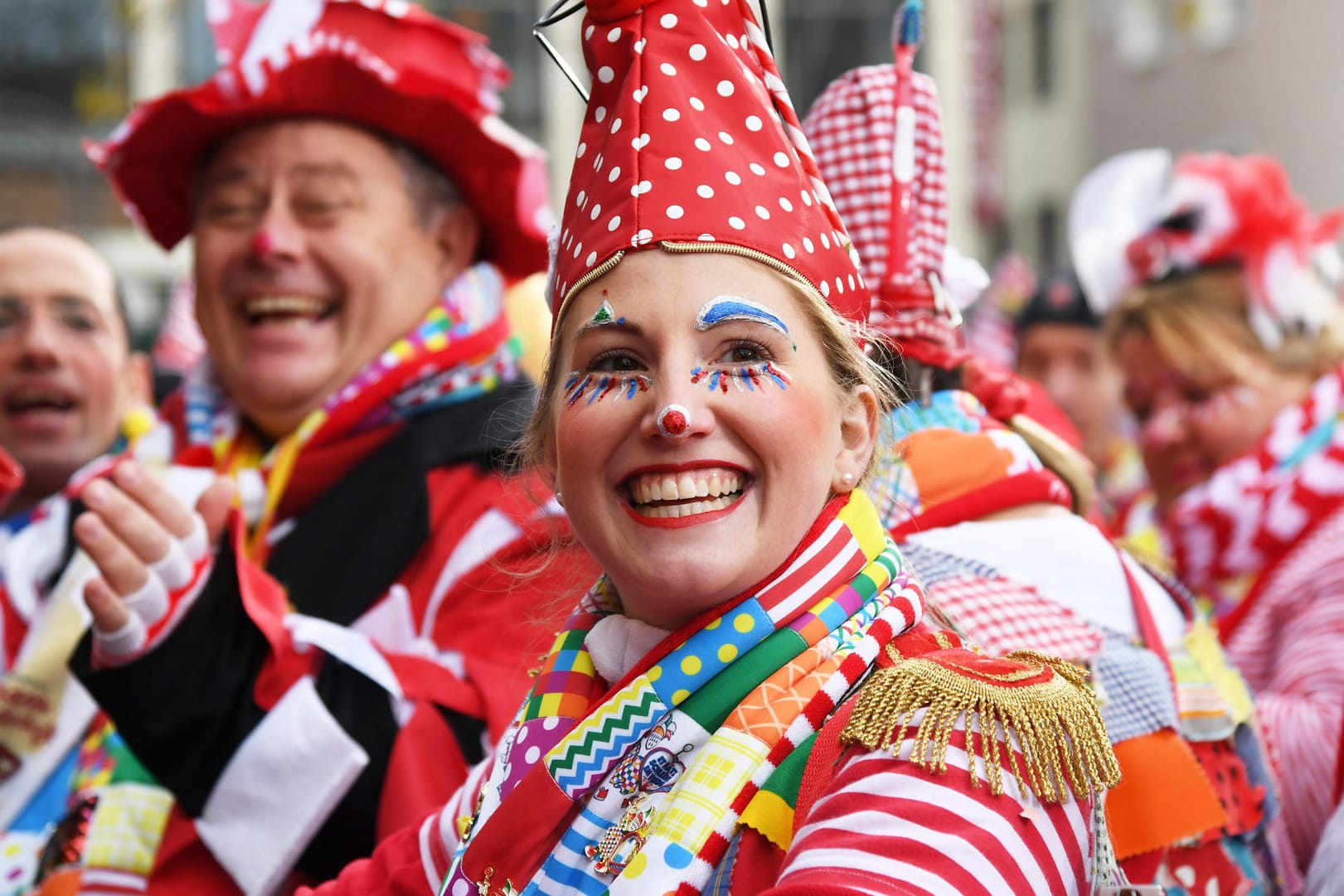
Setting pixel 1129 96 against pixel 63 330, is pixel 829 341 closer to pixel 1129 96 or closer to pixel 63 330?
pixel 63 330

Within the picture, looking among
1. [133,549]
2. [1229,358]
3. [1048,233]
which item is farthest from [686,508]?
[1048,233]

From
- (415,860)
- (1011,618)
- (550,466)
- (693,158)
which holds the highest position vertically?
(693,158)

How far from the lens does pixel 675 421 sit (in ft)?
5.33

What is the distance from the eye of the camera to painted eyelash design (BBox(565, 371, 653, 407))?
67.1 inches

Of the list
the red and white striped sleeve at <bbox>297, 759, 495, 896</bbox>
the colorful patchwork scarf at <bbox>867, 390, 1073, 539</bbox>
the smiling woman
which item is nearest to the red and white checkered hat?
the colorful patchwork scarf at <bbox>867, 390, 1073, 539</bbox>

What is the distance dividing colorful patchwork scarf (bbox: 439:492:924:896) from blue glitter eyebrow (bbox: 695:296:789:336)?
251mm

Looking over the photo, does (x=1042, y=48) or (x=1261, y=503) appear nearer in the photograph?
(x=1261, y=503)

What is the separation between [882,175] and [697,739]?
117 cm

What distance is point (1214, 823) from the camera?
2.00 m

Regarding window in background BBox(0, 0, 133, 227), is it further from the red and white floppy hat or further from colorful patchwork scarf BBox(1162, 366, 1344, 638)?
colorful patchwork scarf BBox(1162, 366, 1344, 638)

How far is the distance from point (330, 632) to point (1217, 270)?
2.74 meters

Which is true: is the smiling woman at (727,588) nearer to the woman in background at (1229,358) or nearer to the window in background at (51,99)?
the woman in background at (1229,358)

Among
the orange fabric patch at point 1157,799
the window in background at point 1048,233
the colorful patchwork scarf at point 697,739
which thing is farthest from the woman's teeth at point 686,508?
the window in background at point 1048,233

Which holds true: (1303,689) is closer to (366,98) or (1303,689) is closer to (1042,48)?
(366,98)
